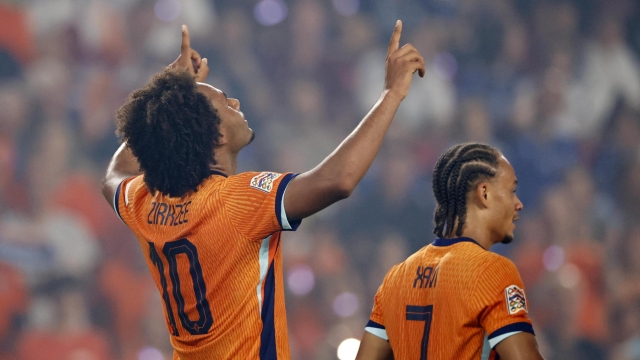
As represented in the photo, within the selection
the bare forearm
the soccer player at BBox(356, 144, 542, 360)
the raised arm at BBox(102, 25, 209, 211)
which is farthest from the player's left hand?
the soccer player at BBox(356, 144, 542, 360)

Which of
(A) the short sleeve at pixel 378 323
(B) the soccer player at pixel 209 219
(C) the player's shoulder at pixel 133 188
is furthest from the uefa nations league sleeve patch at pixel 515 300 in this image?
(C) the player's shoulder at pixel 133 188

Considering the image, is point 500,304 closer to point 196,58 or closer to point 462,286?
point 462,286

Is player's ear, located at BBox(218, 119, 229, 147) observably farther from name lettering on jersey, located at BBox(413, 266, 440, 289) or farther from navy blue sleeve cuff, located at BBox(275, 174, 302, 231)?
name lettering on jersey, located at BBox(413, 266, 440, 289)

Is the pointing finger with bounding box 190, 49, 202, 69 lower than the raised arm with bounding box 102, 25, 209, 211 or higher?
higher

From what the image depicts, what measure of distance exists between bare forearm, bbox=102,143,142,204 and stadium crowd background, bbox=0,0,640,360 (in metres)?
2.69

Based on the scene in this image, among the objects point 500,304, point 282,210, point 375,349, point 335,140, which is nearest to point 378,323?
point 375,349

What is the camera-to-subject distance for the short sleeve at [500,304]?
7.02 ft

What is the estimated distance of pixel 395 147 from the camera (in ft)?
20.5

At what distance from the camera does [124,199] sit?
2.62 meters

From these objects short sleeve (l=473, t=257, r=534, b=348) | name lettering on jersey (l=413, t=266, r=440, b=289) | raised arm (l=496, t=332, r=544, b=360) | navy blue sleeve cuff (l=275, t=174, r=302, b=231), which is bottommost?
raised arm (l=496, t=332, r=544, b=360)

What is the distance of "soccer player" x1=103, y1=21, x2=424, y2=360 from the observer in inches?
87.8

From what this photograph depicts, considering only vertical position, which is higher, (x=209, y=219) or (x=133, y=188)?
(x=133, y=188)

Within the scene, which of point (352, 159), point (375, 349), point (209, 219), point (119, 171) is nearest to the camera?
point (352, 159)

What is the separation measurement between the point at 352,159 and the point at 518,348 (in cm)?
68
